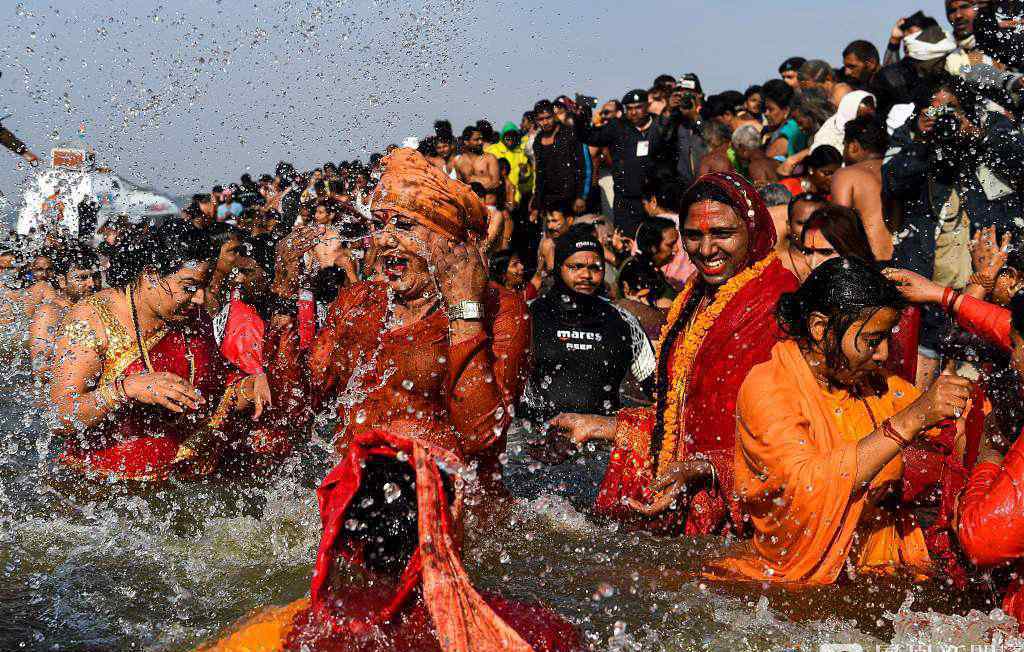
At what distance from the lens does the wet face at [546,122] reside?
10422mm

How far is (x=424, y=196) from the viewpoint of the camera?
13.2ft

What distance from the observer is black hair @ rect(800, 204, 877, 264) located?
5.05 m

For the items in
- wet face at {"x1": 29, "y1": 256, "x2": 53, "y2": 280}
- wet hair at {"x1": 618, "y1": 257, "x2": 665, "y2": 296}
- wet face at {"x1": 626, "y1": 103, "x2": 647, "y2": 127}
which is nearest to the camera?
wet hair at {"x1": 618, "y1": 257, "x2": 665, "y2": 296}

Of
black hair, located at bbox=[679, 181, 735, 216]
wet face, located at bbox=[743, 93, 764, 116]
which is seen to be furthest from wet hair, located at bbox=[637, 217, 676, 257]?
black hair, located at bbox=[679, 181, 735, 216]

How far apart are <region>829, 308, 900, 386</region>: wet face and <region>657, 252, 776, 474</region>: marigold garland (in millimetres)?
905

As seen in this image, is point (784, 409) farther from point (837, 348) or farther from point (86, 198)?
point (86, 198)

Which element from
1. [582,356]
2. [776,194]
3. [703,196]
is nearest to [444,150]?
[776,194]

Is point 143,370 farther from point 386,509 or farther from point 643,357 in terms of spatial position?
point 386,509

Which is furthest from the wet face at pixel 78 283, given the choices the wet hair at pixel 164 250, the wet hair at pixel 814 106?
the wet hair at pixel 814 106

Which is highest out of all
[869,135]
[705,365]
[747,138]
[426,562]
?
[747,138]

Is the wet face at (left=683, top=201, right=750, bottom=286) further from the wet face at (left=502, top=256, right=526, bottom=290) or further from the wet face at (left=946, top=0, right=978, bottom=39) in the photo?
the wet face at (left=502, top=256, right=526, bottom=290)

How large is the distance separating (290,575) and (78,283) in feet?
12.9

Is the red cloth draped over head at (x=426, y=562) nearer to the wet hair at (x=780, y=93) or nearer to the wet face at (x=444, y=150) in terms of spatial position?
the wet hair at (x=780, y=93)

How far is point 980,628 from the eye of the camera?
10.3 ft
